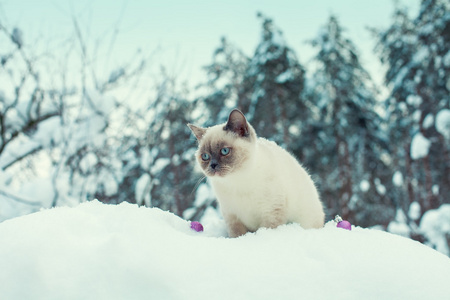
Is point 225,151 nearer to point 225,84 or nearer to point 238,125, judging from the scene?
point 238,125

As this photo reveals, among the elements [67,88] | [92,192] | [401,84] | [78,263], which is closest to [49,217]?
[78,263]

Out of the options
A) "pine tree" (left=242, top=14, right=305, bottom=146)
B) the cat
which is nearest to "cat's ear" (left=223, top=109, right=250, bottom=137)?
the cat

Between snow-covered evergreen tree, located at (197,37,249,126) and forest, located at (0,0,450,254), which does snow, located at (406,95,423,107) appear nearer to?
forest, located at (0,0,450,254)

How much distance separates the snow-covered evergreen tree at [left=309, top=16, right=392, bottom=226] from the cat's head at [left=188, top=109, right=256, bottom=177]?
520 inches

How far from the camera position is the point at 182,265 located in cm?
141

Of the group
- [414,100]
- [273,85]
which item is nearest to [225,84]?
[273,85]

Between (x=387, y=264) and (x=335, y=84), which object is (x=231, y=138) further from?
(x=335, y=84)

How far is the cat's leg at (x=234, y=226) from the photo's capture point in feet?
8.61

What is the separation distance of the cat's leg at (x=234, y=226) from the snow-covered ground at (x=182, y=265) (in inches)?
30.0

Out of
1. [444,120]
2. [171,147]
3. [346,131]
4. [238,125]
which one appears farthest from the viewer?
[346,131]

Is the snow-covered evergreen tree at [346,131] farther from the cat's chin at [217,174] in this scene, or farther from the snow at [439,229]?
the cat's chin at [217,174]

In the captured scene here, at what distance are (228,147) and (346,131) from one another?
14.2 meters

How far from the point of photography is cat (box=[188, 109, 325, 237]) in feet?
8.43

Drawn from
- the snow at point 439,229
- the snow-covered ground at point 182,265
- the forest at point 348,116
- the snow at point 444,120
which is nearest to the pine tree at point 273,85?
the forest at point 348,116
